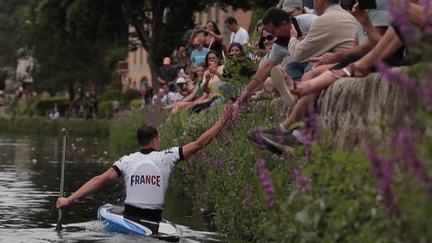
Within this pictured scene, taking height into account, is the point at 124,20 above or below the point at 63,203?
above

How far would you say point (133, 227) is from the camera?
13.5 metres

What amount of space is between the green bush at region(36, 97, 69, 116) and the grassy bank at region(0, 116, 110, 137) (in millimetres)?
4094

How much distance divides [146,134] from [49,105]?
252 feet

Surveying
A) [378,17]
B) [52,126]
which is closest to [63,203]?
[378,17]

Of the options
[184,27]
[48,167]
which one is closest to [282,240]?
[48,167]

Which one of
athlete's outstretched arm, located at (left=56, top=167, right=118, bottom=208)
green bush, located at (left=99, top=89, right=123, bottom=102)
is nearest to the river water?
athlete's outstretched arm, located at (left=56, top=167, right=118, bottom=208)

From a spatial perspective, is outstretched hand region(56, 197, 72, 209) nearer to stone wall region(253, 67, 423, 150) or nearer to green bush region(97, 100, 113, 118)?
stone wall region(253, 67, 423, 150)

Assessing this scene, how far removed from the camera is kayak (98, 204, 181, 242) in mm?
13375

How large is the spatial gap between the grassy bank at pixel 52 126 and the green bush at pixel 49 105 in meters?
4.09

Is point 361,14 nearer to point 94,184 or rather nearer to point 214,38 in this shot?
point 94,184

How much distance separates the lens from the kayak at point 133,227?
43.9 feet

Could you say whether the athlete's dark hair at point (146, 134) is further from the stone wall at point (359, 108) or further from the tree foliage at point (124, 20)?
the tree foliage at point (124, 20)

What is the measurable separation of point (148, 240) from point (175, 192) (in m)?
9.27

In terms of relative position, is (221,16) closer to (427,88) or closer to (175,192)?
(175,192)
